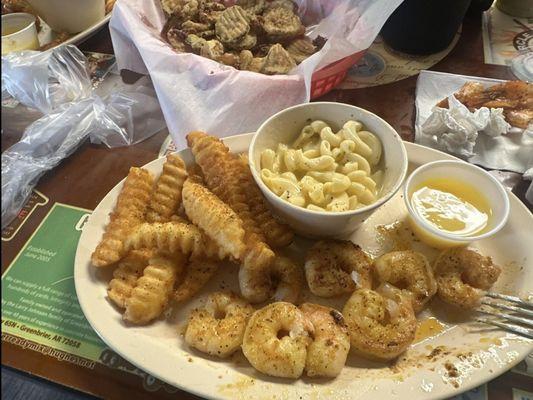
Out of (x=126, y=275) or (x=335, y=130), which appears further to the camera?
(x=335, y=130)

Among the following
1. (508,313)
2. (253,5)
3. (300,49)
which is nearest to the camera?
(508,313)

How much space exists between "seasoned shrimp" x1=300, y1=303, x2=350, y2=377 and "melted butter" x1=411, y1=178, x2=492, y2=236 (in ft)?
1.18

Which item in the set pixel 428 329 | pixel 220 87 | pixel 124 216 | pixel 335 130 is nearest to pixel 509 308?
pixel 428 329

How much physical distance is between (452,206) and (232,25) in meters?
0.98

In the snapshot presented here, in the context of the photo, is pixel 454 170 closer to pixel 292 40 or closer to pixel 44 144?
pixel 292 40

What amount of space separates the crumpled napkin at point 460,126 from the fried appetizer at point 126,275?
90 centimetres

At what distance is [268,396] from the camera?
2.68 feet

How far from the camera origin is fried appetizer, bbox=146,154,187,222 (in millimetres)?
1084

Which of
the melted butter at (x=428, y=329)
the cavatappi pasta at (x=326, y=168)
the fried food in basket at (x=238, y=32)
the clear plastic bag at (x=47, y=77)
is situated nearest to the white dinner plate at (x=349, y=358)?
the melted butter at (x=428, y=329)

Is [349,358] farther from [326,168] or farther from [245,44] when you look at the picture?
[245,44]

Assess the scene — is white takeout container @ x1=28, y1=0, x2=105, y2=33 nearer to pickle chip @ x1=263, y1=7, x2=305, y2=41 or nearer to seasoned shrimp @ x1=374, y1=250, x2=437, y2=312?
pickle chip @ x1=263, y1=7, x2=305, y2=41

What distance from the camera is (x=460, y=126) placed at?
1335 mm

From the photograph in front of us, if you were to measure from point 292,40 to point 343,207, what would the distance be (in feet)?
2.84

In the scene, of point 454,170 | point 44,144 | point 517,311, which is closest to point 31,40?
point 44,144
